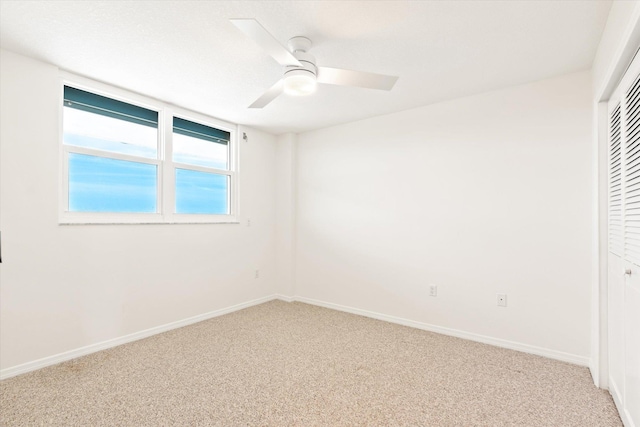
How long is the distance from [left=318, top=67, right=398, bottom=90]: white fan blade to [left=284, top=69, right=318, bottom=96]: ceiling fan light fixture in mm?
79

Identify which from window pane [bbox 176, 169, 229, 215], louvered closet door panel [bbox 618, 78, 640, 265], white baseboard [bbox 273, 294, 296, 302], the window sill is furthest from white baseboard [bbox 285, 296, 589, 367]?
window pane [bbox 176, 169, 229, 215]

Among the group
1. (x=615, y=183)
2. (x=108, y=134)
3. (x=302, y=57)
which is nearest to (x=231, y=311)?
(x=108, y=134)

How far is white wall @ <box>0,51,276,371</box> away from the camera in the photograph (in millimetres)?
2289

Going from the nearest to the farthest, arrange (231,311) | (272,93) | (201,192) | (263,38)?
(263,38) → (272,93) → (201,192) → (231,311)

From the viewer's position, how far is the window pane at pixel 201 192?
3502 millimetres

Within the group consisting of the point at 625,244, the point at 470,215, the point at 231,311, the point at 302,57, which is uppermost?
the point at 302,57

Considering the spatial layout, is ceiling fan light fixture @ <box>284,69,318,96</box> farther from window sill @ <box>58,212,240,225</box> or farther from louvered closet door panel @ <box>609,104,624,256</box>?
window sill @ <box>58,212,240,225</box>

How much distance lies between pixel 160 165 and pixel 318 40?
6.90 ft

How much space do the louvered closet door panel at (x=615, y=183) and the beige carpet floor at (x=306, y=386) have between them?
1002mm

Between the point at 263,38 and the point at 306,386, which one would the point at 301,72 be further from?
the point at 306,386

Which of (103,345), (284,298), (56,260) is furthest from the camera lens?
(284,298)

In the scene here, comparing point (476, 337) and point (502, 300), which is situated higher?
point (502, 300)

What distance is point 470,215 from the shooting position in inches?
119

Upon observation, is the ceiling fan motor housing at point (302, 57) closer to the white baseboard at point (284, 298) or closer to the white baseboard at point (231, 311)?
the white baseboard at point (231, 311)
